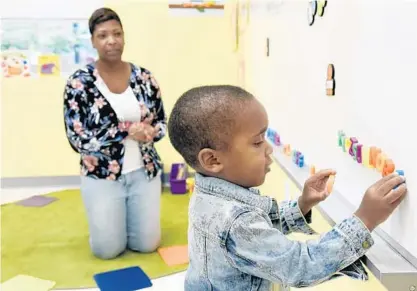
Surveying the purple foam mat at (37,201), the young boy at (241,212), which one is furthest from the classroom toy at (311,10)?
the purple foam mat at (37,201)

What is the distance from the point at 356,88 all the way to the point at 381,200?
0.32m

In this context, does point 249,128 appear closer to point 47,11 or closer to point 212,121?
point 212,121

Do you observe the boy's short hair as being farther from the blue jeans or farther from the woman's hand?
the blue jeans

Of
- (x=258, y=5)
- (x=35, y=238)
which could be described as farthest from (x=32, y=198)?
(x=258, y=5)

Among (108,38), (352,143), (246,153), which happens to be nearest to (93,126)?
(108,38)

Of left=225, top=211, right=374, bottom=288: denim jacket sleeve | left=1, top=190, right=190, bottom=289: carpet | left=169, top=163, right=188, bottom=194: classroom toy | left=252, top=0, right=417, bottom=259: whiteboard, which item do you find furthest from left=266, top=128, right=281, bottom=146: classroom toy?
left=169, top=163, right=188, bottom=194: classroom toy

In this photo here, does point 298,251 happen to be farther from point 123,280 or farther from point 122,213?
point 122,213

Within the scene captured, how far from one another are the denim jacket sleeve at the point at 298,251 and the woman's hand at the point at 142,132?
1.42 m

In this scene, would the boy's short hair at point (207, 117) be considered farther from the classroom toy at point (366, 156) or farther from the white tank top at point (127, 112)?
the white tank top at point (127, 112)

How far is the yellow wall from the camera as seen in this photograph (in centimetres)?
341

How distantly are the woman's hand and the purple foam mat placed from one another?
123 centimetres

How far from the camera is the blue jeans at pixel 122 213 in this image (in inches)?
87.6

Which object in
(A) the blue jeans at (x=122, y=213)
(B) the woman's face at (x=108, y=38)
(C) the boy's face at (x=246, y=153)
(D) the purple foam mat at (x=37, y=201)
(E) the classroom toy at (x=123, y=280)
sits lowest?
(D) the purple foam mat at (x=37, y=201)

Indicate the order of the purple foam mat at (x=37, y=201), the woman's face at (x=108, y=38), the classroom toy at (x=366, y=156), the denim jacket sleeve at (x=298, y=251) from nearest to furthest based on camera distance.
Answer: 1. the denim jacket sleeve at (x=298, y=251)
2. the classroom toy at (x=366, y=156)
3. the woman's face at (x=108, y=38)
4. the purple foam mat at (x=37, y=201)
